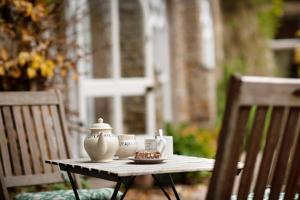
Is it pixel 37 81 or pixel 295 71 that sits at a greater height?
pixel 37 81

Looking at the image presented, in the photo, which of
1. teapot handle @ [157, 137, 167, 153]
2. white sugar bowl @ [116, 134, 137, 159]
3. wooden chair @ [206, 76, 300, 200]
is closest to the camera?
wooden chair @ [206, 76, 300, 200]

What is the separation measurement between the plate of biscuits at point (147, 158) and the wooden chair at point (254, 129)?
2.91 ft

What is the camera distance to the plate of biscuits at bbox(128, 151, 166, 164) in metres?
3.48

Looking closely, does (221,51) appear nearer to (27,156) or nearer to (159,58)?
(159,58)

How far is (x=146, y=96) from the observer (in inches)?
325

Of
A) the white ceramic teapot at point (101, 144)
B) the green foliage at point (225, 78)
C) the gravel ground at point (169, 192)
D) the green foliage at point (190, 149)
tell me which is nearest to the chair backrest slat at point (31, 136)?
the white ceramic teapot at point (101, 144)

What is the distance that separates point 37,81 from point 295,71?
1022 centimetres

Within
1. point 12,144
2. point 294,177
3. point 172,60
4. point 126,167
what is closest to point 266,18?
point 172,60

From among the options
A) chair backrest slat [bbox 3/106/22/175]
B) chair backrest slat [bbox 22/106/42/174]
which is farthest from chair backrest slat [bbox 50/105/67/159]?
chair backrest slat [bbox 3/106/22/175]

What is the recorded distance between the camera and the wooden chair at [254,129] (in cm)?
245

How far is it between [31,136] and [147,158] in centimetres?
109

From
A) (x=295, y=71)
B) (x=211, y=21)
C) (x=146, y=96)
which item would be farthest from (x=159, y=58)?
(x=295, y=71)

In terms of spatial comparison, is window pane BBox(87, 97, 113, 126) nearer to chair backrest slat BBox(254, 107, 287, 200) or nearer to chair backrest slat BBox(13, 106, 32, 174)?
Answer: chair backrest slat BBox(13, 106, 32, 174)

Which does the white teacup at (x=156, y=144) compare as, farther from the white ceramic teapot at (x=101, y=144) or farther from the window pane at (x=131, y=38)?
the window pane at (x=131, y=38)
